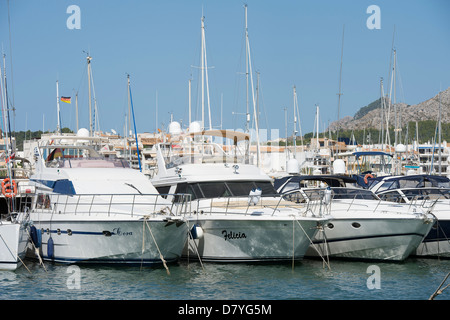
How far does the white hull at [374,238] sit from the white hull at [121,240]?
4.39 metres

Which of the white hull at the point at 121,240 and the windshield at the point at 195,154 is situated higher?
the windshield at the point at 195,154

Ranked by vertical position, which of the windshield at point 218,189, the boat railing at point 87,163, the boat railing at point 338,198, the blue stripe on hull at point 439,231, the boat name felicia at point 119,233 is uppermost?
the boat railing at point 87,163

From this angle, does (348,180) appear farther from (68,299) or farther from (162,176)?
(68,299)

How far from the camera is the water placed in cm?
1356

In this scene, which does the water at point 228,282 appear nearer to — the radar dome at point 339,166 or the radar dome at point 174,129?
the radar dome at point 339,166

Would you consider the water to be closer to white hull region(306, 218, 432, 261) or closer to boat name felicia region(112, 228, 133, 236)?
white hull region(306, 218, 432, 261)

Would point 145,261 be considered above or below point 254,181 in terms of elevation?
below

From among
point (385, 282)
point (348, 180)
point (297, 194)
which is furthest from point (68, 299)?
point (348, 180)

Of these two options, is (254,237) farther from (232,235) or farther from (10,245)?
(10,245)

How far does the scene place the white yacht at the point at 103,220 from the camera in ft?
51.8

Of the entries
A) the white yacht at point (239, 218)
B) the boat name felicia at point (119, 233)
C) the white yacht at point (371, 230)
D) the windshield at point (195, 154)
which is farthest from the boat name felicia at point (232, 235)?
the windshield at point (195, 154)
